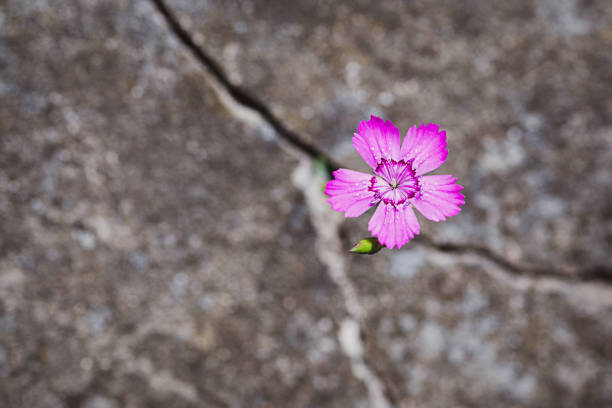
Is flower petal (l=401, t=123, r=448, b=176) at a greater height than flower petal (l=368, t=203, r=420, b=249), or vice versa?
flower petal (l=401, t=123, r=448, b=176)

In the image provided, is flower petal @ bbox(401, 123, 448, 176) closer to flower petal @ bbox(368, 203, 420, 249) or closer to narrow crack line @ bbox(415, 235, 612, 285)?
flower petal @ bbox(368, 203, 420, 249)

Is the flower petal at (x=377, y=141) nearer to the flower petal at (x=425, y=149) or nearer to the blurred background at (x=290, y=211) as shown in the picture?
the flower petal at (x=425, y=149)

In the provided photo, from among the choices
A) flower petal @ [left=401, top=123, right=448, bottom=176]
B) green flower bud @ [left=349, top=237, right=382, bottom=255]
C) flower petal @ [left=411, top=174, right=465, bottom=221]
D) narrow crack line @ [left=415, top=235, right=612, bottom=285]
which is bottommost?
green flower bud @ [left=349, top=237, right=382, bottom=255]

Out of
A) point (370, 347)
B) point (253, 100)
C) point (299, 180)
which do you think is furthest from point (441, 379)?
point (253, 100)

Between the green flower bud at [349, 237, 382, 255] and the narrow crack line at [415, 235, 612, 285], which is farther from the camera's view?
the narrow crack line at [415, 235, 612, 285]

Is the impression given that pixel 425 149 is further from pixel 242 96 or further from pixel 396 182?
pixel 242 96

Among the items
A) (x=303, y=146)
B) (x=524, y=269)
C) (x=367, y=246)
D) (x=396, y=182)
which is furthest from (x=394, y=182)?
(x=524, y=269)

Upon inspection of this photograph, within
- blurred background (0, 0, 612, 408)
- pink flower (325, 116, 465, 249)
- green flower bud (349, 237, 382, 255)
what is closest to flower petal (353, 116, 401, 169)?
pink flower (325, 116, 465, 249)

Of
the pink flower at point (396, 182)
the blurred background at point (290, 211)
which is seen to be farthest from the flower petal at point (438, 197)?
the blurred background at point (290, 211)
